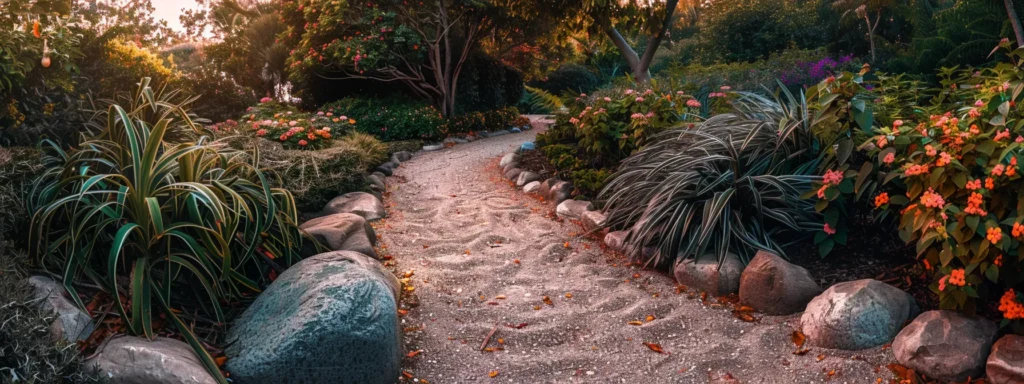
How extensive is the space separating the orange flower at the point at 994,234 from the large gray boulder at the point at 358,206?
13.7 feet

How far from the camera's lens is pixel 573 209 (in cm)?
562

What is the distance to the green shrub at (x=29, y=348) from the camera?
2.11 metres

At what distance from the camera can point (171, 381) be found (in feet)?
7.70

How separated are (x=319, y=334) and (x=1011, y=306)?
2.79 meters

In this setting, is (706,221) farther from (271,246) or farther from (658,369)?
(271,246)

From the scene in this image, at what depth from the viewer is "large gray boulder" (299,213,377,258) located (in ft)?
13.5

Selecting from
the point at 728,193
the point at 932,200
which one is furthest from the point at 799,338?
the point at 728,193

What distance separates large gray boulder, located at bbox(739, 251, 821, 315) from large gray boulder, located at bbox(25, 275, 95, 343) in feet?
10.4

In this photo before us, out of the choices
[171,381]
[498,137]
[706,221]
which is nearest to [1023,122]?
[706,221]

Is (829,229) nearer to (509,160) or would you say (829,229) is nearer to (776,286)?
(776,286)

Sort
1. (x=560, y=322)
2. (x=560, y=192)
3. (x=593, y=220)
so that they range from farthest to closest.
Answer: (x=560, y=192)
(x=593, y=220)
(x=560, y=322)

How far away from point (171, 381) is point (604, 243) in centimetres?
322

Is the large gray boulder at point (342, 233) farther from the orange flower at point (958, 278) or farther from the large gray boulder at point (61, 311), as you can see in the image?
the orange flower at point (958, 278)

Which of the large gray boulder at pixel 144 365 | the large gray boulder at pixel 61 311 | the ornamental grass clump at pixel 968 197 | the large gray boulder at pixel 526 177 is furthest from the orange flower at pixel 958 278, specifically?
the large gray boulder at pixel 526 177
